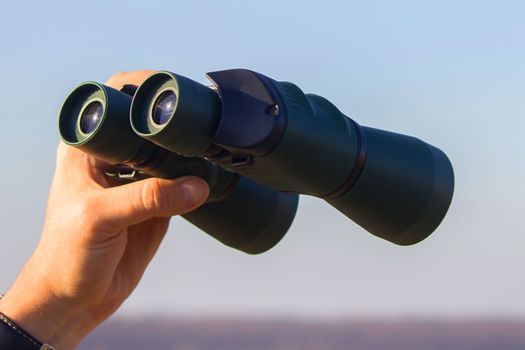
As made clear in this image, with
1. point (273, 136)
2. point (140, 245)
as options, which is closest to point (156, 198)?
point (273, 136)

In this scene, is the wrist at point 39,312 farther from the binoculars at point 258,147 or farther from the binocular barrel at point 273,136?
the binocular barrel at point 273,136

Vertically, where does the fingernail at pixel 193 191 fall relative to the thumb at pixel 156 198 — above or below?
above

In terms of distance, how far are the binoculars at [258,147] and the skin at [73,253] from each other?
75mm

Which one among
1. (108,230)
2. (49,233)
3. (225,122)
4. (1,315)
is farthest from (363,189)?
(1,315)

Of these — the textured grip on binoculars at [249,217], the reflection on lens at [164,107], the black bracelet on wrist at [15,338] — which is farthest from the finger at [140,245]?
the reflection on lens at [164,107]

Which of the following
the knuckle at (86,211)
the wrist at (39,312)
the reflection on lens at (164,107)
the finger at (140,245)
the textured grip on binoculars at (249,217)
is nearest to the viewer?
the reflection on lens at (164,107)

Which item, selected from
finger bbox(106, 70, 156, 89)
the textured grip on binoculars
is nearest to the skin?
finger bbox(106, 70, 156, 89)

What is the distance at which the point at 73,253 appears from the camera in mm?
1985

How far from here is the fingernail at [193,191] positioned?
179 centimetres

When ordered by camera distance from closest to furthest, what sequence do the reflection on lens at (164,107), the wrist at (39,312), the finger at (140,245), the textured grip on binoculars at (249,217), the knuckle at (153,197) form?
1. the reflection on lens at (164,107)
2. the knuckle at (153,197)
3. the wrist at (39,312)
4. the textured grip on binoculars at (249,217)
5. the finger at (140,245)

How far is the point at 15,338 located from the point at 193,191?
0.51 metres

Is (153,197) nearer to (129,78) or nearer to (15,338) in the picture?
(129,78)

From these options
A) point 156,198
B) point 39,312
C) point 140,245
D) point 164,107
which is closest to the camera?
point 164,107

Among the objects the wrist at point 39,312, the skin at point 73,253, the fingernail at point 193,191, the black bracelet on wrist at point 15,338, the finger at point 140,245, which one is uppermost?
the finger at point 140,245
